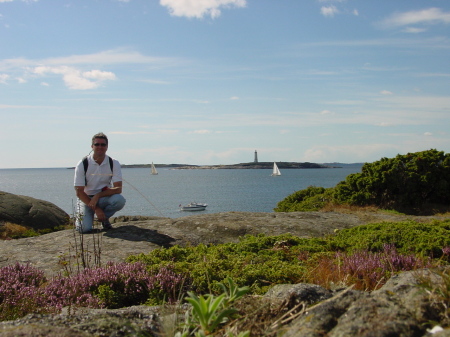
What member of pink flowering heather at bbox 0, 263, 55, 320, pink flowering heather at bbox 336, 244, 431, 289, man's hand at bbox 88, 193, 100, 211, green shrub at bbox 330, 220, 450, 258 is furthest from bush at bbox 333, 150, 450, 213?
pink flowering heather at bbox 0, 263, 55, 320

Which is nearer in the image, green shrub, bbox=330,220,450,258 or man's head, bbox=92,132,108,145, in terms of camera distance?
green shrub, bbox=330,220,450,258

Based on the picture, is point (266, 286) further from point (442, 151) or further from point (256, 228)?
point (442, 151)

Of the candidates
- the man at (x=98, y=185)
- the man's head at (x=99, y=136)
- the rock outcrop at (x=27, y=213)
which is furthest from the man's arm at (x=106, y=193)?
the rock outcrop at (x=27, y=213)

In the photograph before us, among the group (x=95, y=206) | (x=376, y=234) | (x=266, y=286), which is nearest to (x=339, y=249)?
(x=376, y=234)

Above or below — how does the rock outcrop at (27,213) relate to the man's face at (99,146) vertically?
below

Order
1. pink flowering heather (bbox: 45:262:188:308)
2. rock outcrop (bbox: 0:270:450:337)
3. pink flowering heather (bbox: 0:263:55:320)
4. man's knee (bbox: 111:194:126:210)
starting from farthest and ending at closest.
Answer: man's knee (bbox: 111:194:126:210)
pink flowering heather (bbox: 45:262:188:308)
pink flowering heather (bbox: 0:263:55:320)
rock outcrop (bbox: 0:270:450:337)

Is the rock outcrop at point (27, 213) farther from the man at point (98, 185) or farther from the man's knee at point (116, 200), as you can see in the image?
the man's knee at point (116, 200)

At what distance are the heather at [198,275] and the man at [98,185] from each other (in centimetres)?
319

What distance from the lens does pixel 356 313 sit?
2.26m

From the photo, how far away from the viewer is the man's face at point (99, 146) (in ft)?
27.9

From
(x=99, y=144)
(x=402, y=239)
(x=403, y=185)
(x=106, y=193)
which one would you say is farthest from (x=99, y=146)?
(x=403, y=185)

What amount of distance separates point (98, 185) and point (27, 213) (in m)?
6.86

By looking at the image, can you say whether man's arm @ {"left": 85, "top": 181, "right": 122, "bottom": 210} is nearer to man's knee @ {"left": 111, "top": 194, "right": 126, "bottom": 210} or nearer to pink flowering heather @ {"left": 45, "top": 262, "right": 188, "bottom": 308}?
man's knee @ {"left": 111, "top": 194, "right": 126, "bottom": 210}

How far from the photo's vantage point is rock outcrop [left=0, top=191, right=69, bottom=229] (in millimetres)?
13805
